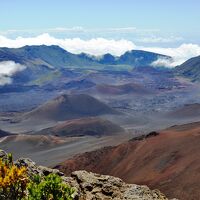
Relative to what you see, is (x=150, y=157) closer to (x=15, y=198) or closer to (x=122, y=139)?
(x=122, y=139)

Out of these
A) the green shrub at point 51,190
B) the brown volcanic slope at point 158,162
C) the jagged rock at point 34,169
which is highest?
the green shrub at point 51,190

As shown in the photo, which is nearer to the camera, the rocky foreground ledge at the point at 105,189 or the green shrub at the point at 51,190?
the green shrub at the point at 51,190

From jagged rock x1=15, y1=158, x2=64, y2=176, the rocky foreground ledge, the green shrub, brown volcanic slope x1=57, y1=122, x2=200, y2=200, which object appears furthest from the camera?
brown volcanic slope x1=57, y1=122, x2=200, y2=200

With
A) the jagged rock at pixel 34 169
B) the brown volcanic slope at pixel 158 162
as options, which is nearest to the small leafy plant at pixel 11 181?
the jagged rock at pixel 34 169

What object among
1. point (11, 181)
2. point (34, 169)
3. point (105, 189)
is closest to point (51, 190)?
point (11, 181)

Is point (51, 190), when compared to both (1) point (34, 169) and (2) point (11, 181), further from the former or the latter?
(1) point (34, 169)

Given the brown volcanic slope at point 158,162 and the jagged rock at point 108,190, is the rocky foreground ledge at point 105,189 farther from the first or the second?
the brown volcanic slope at point 158,162

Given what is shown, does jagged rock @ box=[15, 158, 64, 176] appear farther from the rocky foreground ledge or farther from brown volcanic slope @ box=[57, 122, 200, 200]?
brown volcanic slope @ box=[57, 122, 200, 200]

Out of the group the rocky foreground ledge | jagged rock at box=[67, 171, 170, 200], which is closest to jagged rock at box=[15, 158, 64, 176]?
the rocky foreground ledge
